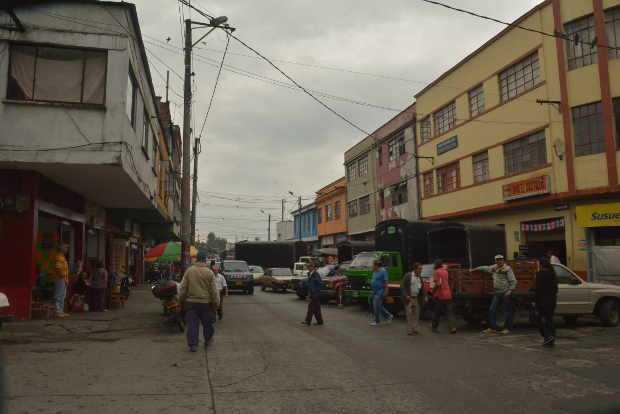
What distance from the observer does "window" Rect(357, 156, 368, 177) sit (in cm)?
4197

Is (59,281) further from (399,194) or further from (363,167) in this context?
(363,167)

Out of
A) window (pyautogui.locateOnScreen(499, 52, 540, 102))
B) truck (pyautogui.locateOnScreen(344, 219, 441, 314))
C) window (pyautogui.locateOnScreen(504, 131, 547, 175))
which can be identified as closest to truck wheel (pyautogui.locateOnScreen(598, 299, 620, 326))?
truck (pyautogui.locateOnScreen(344, 219, 441, 314))

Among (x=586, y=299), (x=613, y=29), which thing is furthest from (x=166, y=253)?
(x=613, y=29)

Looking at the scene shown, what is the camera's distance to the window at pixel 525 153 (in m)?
21.8

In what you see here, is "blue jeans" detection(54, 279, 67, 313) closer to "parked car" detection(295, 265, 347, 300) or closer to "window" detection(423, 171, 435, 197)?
"parked car" detection(295, 265, 347, 300)

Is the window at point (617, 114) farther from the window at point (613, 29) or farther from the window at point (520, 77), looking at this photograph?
the window at point (520, 77)

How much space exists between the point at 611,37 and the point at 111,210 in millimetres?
20430

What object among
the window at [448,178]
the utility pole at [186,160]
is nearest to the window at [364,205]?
the window at [448,178]

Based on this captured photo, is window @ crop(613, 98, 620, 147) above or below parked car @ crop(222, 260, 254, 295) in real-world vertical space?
above

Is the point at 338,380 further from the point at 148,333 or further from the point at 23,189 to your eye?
the point at 23,189

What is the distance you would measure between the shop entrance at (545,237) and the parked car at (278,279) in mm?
12364

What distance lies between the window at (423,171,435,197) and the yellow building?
1.97m

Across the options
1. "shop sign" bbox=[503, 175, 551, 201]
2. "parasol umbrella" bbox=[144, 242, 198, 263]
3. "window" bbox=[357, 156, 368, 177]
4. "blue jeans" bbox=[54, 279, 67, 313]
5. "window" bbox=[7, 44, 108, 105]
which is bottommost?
"blue jeans" bbox=[54, 279, 67, 313]

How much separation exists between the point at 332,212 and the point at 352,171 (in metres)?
7.25
